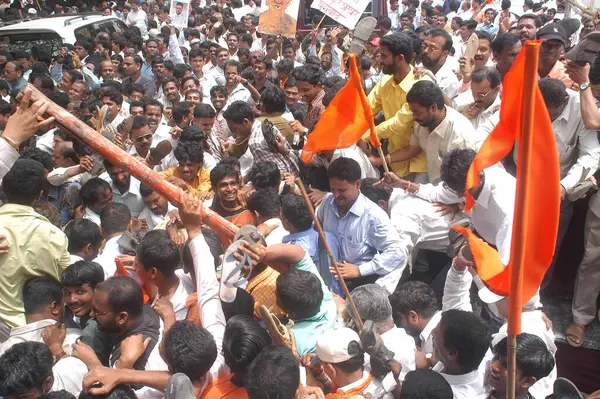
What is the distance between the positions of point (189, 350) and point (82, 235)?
194cm

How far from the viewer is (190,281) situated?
3.72 metres

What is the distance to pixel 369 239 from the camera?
4.07 m

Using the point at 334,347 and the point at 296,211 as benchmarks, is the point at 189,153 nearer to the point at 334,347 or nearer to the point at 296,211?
the point at 296,211

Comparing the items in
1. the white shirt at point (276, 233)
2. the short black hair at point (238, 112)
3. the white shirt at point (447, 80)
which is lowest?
the white shirt at point (276, 233)

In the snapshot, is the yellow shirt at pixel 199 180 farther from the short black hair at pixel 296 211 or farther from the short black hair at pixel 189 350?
the short black hair at pixel 189 350

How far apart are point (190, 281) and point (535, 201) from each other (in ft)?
7.35

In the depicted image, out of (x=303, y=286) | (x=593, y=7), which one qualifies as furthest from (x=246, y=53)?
(x=303, y=286)

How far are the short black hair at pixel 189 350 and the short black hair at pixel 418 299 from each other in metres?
1.29

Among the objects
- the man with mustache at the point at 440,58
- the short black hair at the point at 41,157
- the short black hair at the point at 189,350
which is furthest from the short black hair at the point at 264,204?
the man with mustache at the point at 440,58

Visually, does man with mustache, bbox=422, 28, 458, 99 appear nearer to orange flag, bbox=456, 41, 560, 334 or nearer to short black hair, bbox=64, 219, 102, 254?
short black hair, bbox=64, 219, 102, 254

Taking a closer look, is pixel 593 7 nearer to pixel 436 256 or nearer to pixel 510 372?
pixel 436 256

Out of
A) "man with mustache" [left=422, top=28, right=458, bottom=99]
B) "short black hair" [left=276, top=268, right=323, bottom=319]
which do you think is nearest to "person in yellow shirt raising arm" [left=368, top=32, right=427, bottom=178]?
"man with mustache" [left=422, top=28, right=458, bottom=99]

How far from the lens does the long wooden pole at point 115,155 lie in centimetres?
327

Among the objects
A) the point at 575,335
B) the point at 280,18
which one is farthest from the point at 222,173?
the point at 280,18
